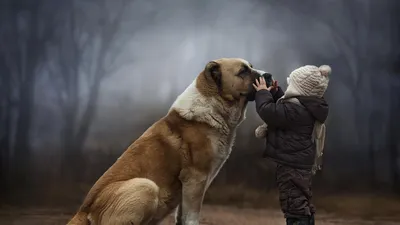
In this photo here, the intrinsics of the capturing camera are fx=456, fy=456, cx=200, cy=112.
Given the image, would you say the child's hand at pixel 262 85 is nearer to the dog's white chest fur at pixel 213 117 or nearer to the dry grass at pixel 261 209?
the dog's white chest fur at pixel 213 117

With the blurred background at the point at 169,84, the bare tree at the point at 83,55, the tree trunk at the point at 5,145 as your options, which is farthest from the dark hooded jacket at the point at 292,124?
the tree trunk at the point at 5,145

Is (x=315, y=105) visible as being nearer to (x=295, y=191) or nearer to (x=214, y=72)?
(x=295, y=191)

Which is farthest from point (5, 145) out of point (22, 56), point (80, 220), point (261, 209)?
point (261, 209)

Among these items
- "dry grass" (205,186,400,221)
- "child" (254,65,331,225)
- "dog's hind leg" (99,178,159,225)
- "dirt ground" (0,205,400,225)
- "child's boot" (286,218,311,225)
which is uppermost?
"child" (254,65,331,225)

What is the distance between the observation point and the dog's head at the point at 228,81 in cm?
296

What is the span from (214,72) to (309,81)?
0.61 meters

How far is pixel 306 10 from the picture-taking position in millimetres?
4855

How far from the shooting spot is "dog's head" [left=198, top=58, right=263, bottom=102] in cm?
296

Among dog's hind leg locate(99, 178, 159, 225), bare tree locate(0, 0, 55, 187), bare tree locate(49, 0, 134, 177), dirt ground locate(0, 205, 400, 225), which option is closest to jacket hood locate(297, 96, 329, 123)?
dog's hind leg locate(99, 178, 159, 225)

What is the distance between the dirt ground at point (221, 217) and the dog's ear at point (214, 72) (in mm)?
2072

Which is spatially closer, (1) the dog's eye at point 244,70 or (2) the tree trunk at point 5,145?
(1) the dog's eye at point 244,70

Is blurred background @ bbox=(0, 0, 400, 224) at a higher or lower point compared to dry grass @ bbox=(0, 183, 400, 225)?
higher

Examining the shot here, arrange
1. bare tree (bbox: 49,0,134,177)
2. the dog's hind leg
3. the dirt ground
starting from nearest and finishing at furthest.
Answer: the dog's hind leg
the dirt ground
bare tree (bbox: 49,0,134,177)

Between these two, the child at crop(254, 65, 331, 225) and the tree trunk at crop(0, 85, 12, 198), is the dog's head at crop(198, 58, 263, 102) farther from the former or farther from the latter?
the tree trunk at crop(0, 85, 12, 198)
